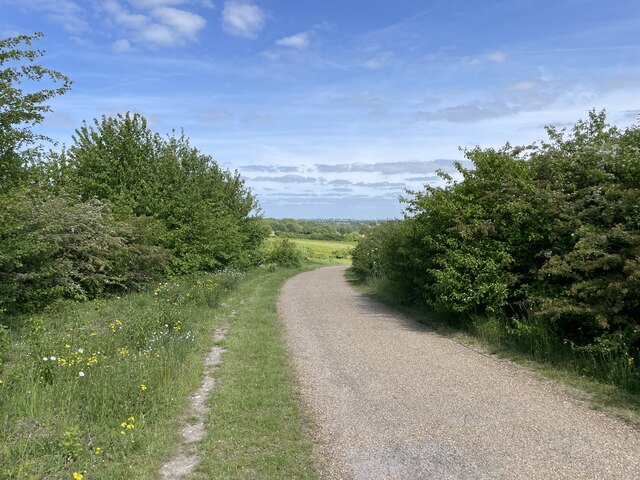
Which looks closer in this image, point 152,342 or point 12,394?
point 12,394

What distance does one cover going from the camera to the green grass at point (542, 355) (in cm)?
588

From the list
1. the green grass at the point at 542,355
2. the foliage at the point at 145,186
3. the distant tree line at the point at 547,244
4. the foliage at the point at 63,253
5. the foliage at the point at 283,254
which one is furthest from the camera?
the foliage at the point at 283,254

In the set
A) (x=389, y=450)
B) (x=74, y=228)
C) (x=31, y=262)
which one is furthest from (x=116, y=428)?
(x=74, y=228)

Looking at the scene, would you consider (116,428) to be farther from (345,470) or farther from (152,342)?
(152,342)

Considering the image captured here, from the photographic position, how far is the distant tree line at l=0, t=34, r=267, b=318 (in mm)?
9961

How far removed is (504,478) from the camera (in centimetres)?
409

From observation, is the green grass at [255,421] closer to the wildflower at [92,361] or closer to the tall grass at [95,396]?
the tall grass at [95,396]

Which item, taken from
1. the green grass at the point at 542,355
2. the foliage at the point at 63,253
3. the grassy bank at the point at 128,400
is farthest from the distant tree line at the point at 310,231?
the grassy bank at the point at 128,400

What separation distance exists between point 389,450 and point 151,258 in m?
12.7

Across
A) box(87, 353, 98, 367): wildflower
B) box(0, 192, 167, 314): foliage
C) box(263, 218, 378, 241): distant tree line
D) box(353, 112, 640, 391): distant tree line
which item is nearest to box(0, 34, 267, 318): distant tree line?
box(0, 192, 167, 314): foliage

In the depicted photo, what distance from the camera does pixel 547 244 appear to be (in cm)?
962

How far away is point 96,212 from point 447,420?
11.8 meters

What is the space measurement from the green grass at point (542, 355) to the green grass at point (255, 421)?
381cm

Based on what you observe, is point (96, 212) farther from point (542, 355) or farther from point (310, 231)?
point (310, 231)
